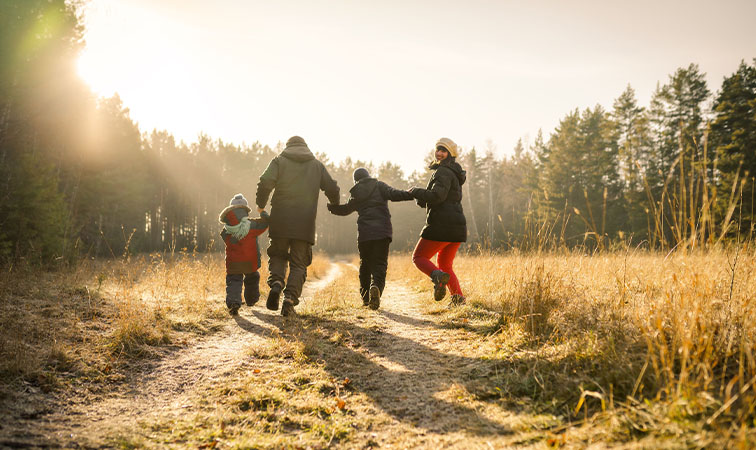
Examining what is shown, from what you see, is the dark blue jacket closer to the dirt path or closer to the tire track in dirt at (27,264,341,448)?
the dirt path

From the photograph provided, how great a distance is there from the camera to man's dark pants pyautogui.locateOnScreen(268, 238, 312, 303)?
5031 mm

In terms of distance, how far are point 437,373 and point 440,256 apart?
2653 millimetres

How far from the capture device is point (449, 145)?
17.5 feet

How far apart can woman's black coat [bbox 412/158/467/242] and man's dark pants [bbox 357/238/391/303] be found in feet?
3.22

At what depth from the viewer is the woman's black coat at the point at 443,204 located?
5059mm

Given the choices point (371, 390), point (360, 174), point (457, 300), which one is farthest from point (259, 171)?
point (371, 390)

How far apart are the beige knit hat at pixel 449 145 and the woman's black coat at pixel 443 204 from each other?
15cm

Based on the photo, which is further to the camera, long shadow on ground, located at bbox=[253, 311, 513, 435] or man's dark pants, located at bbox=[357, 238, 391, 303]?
man's dark pants, located at bbox=[357, 238, 391, 303]

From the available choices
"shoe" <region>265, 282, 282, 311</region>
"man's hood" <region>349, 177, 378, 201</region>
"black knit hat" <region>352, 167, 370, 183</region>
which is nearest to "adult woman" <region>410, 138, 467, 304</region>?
"man's hood" <region>349, 177, 378, 201</region>

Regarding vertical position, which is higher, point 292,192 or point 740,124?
point 740,124

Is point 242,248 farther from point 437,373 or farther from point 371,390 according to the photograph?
point 437,373

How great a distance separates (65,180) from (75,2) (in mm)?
8652

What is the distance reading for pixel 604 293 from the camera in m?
4.14

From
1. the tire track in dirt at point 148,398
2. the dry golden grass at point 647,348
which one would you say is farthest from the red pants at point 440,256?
the tire track in dirt at point 148,398
